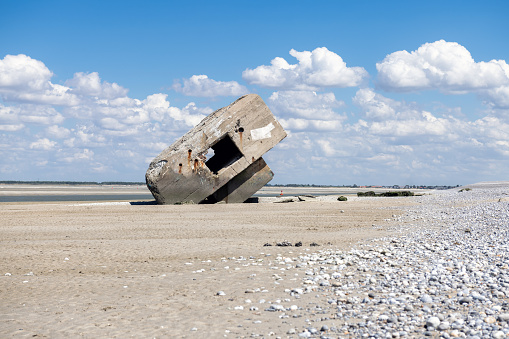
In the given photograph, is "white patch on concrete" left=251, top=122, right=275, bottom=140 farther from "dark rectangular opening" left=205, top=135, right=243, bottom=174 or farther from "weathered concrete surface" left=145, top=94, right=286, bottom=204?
"dark rectangular opening" left=205, top=135, right=243, bottom=174

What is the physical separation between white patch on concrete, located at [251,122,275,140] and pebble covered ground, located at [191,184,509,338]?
11.3 m

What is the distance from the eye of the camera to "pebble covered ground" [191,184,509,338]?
14.4 feet

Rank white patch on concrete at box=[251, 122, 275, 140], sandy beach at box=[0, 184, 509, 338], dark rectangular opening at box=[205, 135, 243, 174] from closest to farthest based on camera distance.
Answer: sandy beach at box=[0, 184, 509, 338], white patch on concrete at box=[251, 122, 275, 140], dark rectangular opening at box=[205, 135, 243, 174]

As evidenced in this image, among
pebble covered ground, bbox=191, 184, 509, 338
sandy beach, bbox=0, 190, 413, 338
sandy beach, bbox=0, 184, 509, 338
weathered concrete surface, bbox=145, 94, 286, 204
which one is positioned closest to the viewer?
pebble covered ground, bbox=191, 184, 509, 338

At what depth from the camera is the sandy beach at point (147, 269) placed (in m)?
5.12

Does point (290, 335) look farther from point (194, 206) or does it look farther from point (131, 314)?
point (194, 206)

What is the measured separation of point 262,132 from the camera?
20.0 meters

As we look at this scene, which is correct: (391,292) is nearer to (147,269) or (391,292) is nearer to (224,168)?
(147,269)

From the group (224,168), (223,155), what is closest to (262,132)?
(224,168)

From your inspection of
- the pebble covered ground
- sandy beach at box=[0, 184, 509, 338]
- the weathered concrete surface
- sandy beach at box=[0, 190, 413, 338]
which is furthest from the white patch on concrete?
the pebble covered ground

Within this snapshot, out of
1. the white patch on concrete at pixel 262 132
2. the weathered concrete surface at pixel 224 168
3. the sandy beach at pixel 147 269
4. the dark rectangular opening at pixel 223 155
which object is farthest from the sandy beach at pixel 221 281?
the dark rectangular opening at pixel 223 155

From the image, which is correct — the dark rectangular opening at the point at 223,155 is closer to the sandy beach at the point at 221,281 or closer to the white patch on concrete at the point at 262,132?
the white patch on concrete at the point at 262,132

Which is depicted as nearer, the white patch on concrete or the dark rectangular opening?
the white patch on concrete

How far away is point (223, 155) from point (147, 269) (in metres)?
15.1
